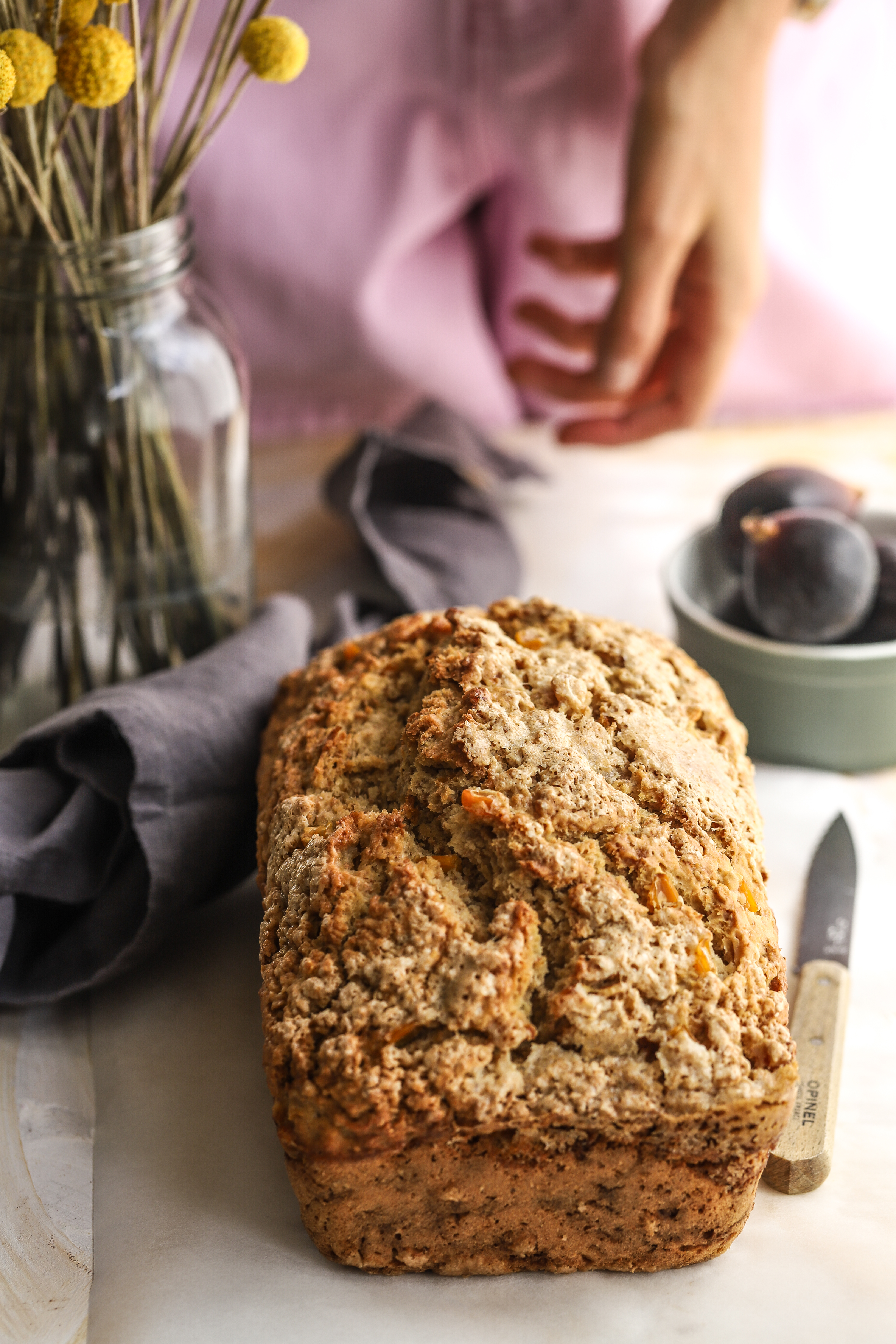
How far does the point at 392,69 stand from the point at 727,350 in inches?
23.7

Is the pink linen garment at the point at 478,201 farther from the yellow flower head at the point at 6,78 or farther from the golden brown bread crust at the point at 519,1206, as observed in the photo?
the golden brown bread crust at the point at 519,1206

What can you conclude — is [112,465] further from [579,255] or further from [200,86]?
[579,255]

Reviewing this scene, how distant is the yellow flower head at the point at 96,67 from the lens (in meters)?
0.85

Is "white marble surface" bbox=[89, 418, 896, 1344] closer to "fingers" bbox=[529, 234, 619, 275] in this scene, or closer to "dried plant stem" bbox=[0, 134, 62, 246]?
"dried plant stem" bbox=[0, 134, 62, 246]

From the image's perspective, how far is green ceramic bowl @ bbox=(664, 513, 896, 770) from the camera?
3.96 ft

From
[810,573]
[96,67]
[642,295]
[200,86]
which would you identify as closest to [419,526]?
[642,295]

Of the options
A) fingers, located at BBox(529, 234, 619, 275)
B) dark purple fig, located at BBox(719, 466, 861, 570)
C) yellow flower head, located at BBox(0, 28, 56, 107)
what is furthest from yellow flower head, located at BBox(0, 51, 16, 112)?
fingers, located at BBox(529, 234, 619, 275)

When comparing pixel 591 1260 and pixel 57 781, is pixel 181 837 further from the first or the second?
pixel 591 1260

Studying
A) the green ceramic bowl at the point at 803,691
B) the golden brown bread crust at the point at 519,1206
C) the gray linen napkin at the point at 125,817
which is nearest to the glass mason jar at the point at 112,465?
the gray linen napkin at the point at 125,817

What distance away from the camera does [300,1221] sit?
0.85 meters

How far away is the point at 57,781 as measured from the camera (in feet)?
3.47

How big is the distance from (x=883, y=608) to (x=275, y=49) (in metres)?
0.76

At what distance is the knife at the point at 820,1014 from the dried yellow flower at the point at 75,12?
91 centimetres

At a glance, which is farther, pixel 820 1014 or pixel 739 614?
pixel 739 614
